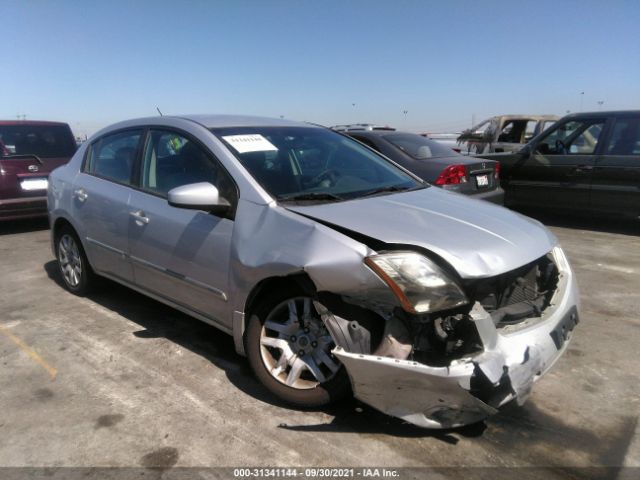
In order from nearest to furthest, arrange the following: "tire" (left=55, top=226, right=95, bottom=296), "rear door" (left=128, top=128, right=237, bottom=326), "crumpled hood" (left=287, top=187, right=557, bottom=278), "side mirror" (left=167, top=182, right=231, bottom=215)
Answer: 1. "crumpled hood" (left=287, top=187, right=557, bottom=278)
2. "side mirror" (left=167, top=182, right=231, bottom=215)
3. "rear door" (left=128, top=128, right=237, bottom=326)
4. "tire" (left=55, top=226, right=95, bottom=296)

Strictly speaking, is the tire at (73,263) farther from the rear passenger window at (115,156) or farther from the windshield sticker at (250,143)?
the windshield sticker at (250,143)

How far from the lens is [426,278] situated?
2410mm

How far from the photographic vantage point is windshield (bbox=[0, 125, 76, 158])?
25.7 feet

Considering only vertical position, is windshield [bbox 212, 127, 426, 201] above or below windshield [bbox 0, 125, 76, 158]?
above

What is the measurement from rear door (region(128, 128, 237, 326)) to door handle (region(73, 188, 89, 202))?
2.70 ft

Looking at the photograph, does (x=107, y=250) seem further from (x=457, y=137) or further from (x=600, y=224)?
(x=457, y=137)

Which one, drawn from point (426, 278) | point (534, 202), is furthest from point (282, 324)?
point (534, 202)

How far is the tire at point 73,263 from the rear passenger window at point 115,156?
67cm

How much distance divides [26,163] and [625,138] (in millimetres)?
8492

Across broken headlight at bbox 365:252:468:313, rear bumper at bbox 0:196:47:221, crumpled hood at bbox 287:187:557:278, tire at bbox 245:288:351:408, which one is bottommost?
rear bumper at bbox 0:196:47:221

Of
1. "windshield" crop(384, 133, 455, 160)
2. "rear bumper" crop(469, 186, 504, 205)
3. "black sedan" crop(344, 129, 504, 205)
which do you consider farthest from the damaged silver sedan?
"rear bumper" crop(469, 186, 504, 205)

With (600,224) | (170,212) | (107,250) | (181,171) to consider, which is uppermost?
(181,171)

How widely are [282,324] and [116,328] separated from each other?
184 cm

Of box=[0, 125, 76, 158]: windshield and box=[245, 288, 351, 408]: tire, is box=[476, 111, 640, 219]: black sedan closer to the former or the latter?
box=[245, 288, 351, 408]: tire
